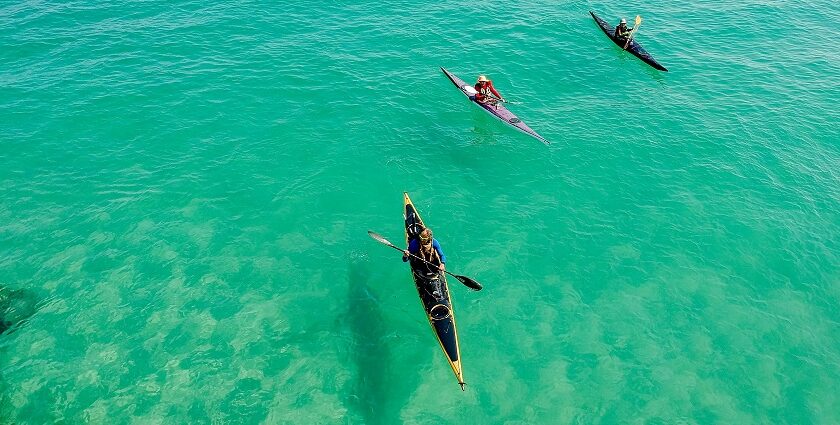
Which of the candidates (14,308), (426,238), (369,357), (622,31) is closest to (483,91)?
(426,238)

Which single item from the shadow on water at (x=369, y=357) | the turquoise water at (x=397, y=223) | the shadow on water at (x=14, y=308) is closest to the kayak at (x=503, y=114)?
the turquoise water at (x=397, y=223)

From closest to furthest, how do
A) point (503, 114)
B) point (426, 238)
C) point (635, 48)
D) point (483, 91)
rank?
point (426, 238)
point (503, 114)
point (483, 91)
point (635, 48)

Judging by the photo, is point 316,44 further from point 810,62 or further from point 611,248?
point 810,62

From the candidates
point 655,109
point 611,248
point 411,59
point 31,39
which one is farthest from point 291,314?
point 31,39

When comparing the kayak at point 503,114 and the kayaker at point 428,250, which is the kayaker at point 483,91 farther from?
the kayaker at point 428,250

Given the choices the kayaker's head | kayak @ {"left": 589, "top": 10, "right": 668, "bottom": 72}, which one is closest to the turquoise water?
kayak @ {"left": 589, "top": 10, "right": 668, "bottom": 72}

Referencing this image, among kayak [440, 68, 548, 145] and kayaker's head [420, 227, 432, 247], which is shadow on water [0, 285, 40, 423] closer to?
kayaker's head [420, 227, 432, 247]

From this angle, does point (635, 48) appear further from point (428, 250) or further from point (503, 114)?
point (428, 250)
